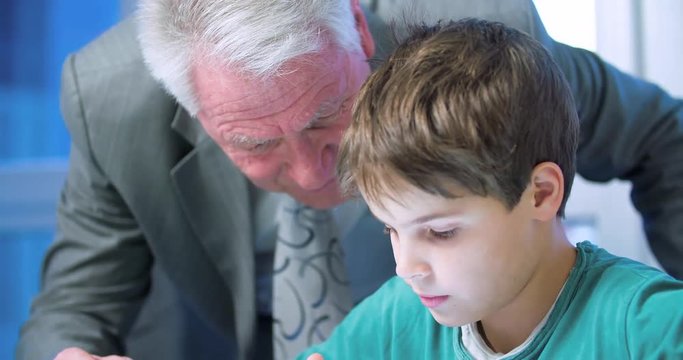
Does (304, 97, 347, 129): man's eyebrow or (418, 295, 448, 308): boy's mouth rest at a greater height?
Result: (304, 97, 347, 129): man's eyebrow

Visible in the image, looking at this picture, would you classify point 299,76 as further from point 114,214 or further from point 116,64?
point 114,214

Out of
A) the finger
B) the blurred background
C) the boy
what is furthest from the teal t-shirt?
the blurred background

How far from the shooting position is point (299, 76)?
1.24m

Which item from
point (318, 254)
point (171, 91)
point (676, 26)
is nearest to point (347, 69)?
point (171, 91)

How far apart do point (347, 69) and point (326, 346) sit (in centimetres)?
36

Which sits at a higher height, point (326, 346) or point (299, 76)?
point (299, 76)

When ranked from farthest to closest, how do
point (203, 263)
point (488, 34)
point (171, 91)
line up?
point (203, 263) < point (171, 91) < point (488, 34)

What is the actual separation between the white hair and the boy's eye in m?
0.41

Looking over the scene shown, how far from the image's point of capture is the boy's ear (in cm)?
92

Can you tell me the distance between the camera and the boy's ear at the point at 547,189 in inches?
36.2

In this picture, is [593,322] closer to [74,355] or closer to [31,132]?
[74,355]

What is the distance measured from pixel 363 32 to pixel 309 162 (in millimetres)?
198

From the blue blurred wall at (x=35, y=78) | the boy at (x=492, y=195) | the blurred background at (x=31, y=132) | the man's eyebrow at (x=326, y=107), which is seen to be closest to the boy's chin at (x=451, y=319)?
the boy at (x=492, y=195)

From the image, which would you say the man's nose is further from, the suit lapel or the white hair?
the suit lapel
